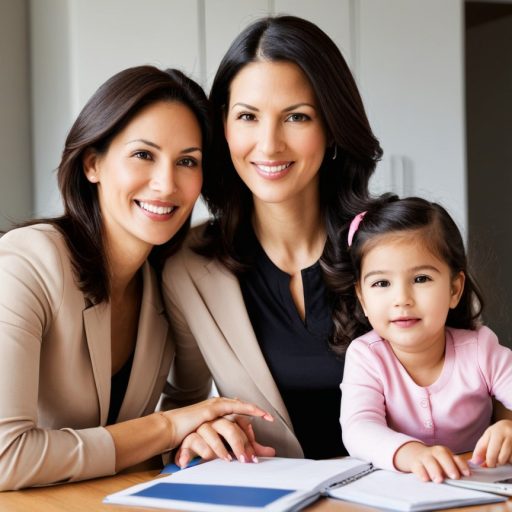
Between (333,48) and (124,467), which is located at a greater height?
(333,48)

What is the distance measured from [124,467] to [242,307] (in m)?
0.52

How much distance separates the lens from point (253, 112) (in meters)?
1.90

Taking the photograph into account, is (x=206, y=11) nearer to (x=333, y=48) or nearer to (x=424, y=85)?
(x=424, y=85)

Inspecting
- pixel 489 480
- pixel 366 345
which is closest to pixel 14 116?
pixel 366 345

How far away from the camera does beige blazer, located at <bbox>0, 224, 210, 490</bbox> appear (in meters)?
1.43

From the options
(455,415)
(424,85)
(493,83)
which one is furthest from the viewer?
(493,83)

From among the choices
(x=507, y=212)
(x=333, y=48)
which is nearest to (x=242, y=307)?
(x=333, y=48)

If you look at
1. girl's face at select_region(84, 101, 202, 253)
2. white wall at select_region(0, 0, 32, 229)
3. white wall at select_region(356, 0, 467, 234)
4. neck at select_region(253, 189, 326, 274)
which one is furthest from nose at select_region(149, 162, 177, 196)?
white wall at select_region(356, 0, 467, 234)

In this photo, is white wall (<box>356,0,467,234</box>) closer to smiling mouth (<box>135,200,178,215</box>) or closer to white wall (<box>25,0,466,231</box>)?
white wall (<box>25,0,466,231</box>)

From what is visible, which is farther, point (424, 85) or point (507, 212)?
point (507, 212)

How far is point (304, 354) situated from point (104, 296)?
1.61ft

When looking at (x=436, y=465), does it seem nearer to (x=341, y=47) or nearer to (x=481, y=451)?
(x=481, y=451)

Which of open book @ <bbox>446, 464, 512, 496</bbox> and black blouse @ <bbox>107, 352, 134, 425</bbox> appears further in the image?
black blouse @ <bbox>107, 352, 134, 425</bbox>

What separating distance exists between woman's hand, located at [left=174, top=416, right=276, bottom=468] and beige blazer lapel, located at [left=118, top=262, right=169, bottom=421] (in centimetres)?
23
